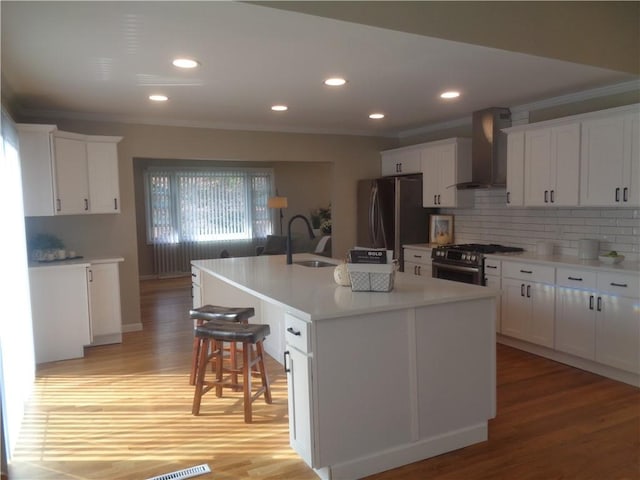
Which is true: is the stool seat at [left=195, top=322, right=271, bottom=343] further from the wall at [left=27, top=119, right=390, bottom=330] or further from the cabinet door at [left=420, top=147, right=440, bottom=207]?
the cabinet door at [left=420, top=147, right=440, bottom=207]

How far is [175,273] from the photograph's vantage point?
9.34 metres

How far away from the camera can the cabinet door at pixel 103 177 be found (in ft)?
16.0

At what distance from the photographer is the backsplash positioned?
4148 millimetres

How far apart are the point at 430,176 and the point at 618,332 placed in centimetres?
281

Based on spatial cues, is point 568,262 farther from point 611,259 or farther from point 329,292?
point 329,292

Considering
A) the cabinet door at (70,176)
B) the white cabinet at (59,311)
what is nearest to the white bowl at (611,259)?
the white cabinet at (59,311)

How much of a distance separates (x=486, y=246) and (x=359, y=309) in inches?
124

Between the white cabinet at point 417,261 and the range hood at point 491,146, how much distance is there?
100 cm

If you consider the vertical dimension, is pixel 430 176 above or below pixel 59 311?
above

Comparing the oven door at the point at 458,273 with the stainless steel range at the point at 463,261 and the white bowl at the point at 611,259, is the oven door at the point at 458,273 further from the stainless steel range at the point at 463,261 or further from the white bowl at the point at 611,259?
the white bowl at the point at 611,259

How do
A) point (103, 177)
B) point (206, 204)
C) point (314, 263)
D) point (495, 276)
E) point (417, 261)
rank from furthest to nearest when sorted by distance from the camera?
point (206, 204) < point (417, 261) < point (103, 177) < point (495, 276) < point (314, 263)

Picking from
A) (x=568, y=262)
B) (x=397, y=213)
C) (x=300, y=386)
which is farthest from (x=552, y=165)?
(x=300, y=386)

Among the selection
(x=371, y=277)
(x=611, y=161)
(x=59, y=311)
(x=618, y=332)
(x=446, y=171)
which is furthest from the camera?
(x=446, y=171)

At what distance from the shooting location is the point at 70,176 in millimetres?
4719
